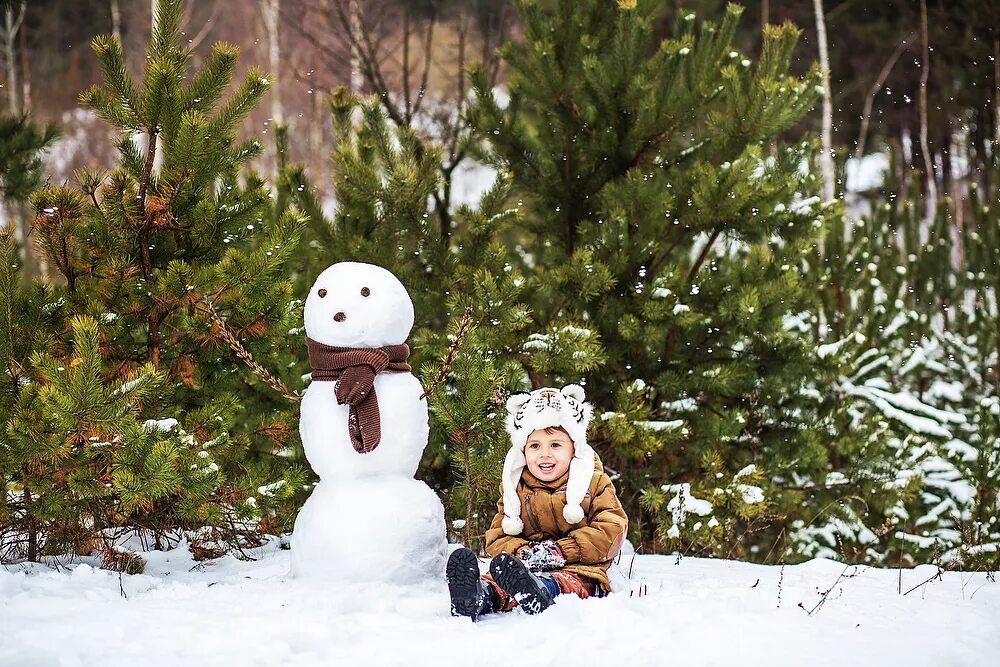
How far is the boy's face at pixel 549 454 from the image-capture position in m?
3.76

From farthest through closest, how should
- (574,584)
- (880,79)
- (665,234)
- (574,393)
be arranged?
(880,79) → (665,234) → (574,393) → (574,584)

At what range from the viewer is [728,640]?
9.52ft

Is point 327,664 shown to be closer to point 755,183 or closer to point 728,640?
point 728,640

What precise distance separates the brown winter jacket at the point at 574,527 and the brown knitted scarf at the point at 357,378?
703 millimetres

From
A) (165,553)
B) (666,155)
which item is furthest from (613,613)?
(666,155)

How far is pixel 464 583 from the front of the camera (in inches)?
124

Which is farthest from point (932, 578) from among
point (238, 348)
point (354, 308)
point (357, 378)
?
point (238, 348)

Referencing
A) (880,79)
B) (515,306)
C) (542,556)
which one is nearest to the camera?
(542,556)

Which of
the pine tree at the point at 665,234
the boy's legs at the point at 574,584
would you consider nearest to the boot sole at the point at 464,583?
the boy's legs at the point at 574,584

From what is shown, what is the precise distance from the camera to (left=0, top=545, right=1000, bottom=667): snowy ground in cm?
277

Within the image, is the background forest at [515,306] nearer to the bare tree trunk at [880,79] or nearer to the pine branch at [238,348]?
the pine branch at [238,348]

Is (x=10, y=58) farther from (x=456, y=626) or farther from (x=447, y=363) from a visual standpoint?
(x=456, y=626)

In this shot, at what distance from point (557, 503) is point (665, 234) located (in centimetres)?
245

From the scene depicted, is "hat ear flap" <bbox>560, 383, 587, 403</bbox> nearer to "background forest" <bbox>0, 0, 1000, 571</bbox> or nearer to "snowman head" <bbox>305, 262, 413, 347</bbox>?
"background forest" <bbox>0, 0, 1000, 571</bbox>
